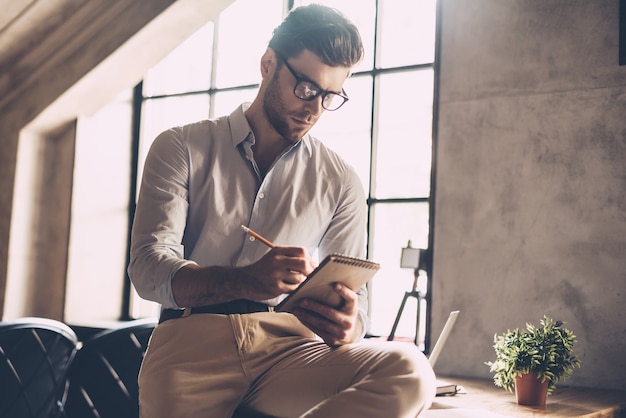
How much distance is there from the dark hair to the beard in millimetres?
115

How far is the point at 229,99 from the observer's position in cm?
513

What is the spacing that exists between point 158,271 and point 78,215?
3.62 m

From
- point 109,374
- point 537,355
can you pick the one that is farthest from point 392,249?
point 109,374

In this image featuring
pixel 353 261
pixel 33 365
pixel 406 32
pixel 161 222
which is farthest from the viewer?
pixel 406 32

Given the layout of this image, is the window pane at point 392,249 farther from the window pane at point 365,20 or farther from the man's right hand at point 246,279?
the man's right hand at point 246,279

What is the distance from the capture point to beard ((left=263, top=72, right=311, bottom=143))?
2.27 meters

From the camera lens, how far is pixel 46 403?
3230 mm

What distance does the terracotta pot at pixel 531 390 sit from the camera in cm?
269

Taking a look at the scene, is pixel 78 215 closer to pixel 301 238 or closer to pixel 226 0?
pixel 226 0

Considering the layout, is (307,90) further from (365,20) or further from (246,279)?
(365,20)

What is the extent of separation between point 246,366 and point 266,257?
343mm

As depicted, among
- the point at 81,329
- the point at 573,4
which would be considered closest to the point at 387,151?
the point at 573,4

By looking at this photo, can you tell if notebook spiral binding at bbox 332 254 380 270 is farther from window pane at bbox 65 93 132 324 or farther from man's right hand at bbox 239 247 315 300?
window pane at bbox 65 93 132 324

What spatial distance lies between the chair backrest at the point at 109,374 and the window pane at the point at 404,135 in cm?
171
